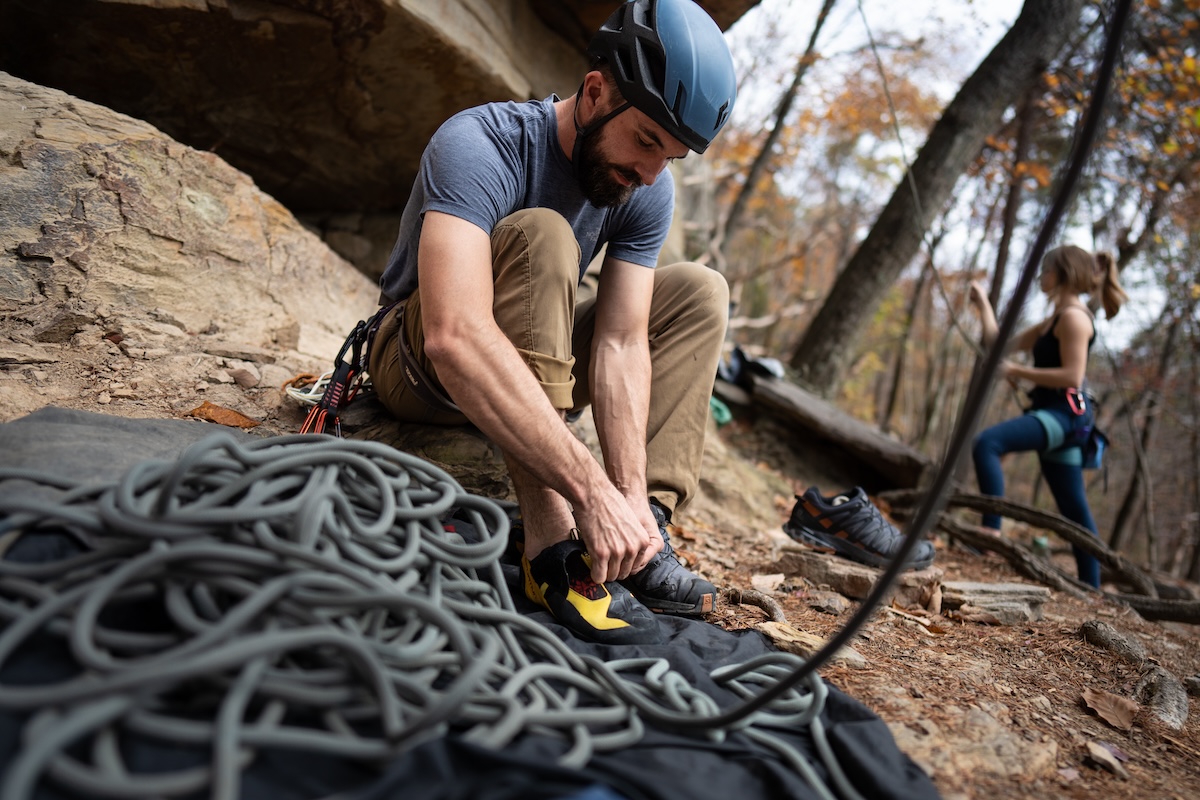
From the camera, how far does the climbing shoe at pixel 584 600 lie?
5.05 ft

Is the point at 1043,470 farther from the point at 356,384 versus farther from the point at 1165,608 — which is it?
the point at 356,384

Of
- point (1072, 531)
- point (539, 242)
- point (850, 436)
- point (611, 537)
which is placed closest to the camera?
point (611, 537)

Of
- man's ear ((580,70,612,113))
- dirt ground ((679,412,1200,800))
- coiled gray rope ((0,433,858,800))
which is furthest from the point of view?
man's ear ((580,70,612,113))

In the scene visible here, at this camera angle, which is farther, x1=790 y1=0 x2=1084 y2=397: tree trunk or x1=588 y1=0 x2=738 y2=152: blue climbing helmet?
x1=790 y1=0 x2=1084 y2=397: tree trunk

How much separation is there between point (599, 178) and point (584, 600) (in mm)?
1141

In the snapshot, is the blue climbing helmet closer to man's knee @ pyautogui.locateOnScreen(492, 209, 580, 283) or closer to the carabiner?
man's knee @ pyautogui.locateOnScreen(492, 209, 580, 283)

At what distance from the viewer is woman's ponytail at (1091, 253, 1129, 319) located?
3938 mm

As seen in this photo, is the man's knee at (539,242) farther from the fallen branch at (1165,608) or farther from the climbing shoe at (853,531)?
the fallen branch at (1165,608)

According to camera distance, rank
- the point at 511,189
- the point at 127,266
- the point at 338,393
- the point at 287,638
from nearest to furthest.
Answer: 1. the point at 287,638
2. the point at 511,189
3. the point at 338,393
4. the point at 127,266

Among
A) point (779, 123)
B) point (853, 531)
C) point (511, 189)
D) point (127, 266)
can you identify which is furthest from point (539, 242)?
point (779, 123)

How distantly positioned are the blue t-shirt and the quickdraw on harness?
14cm

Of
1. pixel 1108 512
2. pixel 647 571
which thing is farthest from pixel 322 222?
pixel 1108 512

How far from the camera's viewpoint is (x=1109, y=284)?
13.0 feet

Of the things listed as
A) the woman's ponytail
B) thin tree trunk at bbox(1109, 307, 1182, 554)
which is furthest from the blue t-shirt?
thin tree trunk at bbox(1109, 307, 1182, 554)
